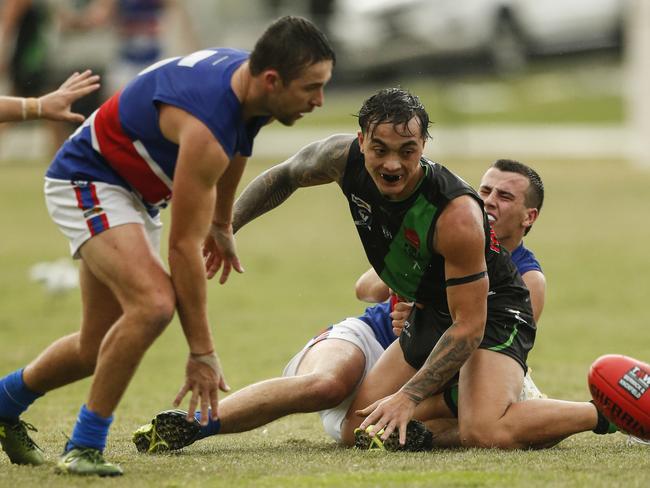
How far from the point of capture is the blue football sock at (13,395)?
5625 millimetres

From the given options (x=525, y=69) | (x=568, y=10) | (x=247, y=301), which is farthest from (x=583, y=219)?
(x=525, y=69)

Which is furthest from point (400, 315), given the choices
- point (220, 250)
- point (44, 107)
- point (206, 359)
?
point (44, 107)

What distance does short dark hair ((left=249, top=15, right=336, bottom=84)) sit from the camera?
16.8ft

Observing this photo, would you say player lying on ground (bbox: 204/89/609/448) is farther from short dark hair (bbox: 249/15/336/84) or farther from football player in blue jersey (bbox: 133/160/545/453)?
short dark hair (bbox: 249/15/336/84)

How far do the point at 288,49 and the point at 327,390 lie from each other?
1.79 m

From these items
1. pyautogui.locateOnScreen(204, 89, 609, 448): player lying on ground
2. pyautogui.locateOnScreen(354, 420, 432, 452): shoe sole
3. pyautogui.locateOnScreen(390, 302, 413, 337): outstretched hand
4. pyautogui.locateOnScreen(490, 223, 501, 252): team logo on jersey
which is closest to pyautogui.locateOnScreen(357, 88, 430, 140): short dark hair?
pyautogui.locateOnScreen(204, 89, 609, 448): player lying on ground

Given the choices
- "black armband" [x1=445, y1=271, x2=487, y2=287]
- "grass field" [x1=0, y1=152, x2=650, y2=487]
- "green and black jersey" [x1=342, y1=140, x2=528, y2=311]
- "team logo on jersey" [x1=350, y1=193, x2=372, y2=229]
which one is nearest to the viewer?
"grass field" [x1=0, y1=152, x2=650, y2=487]

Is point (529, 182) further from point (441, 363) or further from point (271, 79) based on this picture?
point (271, 79)

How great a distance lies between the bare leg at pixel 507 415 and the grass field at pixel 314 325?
0.38 ft

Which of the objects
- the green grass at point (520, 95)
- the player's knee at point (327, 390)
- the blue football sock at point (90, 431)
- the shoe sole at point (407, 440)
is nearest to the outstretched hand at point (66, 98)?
the blue football sock at point (90, 431)

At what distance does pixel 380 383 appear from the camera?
251 inches

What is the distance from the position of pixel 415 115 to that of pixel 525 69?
25860mm

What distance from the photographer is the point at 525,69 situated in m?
30.9

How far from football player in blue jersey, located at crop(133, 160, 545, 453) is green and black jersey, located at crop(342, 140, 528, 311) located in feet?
1.46
